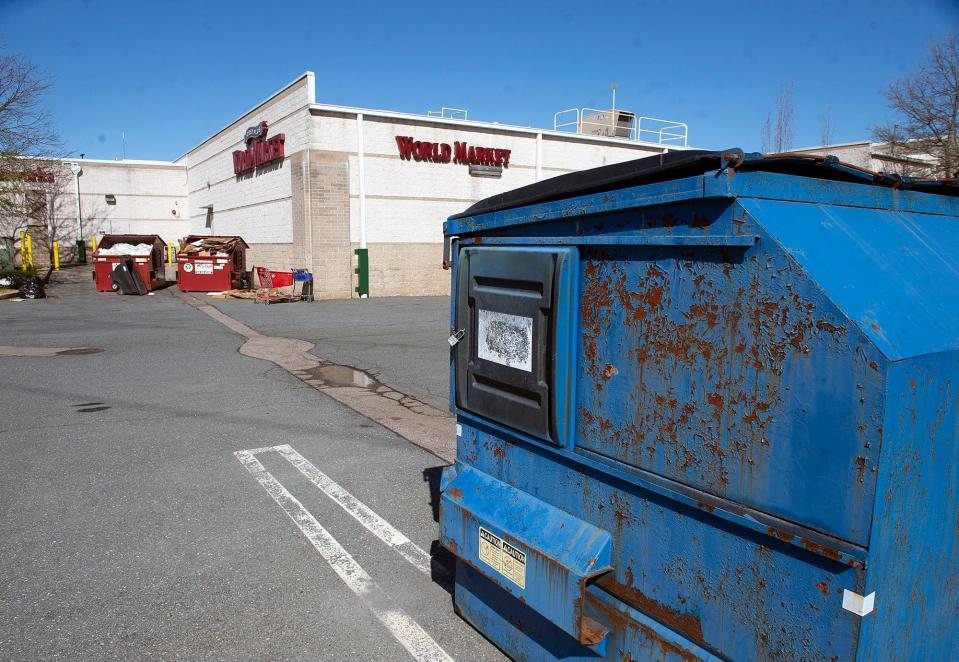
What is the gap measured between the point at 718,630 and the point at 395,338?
11.4 meters

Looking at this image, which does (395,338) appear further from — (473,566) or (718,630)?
(718,630)

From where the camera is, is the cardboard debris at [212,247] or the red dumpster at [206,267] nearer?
the red dumpster at [206,267]

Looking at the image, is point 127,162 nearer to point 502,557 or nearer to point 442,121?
point 442,121

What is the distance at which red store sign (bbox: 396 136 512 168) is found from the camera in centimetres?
2239

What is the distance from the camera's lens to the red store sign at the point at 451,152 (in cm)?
2239

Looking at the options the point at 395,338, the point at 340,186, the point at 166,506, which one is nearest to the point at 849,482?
the point at 166,506

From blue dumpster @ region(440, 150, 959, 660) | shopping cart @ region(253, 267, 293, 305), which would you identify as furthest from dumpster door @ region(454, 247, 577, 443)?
shopping cart @ region(253, 267, 293, 305)

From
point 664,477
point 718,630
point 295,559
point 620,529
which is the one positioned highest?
point 664,477

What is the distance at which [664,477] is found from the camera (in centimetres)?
237

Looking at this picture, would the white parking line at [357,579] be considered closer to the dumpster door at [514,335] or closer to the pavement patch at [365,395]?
the dumpster door at [514,335]

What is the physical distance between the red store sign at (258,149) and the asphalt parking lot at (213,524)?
14378mm

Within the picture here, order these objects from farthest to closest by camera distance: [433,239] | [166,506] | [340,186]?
[433,239], [340,186], [166,506]

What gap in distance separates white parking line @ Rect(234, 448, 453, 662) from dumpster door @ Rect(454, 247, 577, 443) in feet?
3.98

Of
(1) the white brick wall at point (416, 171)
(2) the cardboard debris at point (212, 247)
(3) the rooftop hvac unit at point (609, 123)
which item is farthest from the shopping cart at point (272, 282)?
Result: (3) the rooftop hvac unit at point (609, 123)
